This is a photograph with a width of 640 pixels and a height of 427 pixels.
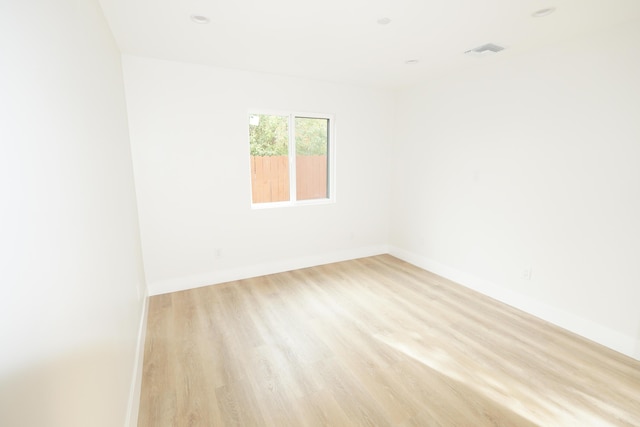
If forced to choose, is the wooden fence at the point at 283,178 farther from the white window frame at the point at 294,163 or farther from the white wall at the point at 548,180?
the white wall at the point at 548,180

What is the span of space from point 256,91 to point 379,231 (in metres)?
2.73

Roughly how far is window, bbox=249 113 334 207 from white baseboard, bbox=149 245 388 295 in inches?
32.1

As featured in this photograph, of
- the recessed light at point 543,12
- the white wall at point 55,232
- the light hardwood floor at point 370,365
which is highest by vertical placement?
the recessed light at point 543,12

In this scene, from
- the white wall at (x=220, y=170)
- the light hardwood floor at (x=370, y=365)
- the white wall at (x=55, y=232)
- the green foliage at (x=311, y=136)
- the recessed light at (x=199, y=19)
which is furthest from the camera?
the green foliage at (x=311, y=136)

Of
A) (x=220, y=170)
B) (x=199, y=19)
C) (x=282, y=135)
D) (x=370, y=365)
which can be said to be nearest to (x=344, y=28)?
(x=199, y=19)

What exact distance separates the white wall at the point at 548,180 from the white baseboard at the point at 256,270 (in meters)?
1.14

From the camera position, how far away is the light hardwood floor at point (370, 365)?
1761 millimetres

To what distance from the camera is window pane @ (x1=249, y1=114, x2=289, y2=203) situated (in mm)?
3656

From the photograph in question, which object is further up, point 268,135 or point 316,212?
point 268,135

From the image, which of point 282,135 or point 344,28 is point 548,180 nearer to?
point 344,28

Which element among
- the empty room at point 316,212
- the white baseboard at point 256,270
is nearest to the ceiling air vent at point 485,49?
the empty room at point 316,212

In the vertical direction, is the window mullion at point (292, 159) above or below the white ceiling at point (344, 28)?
below

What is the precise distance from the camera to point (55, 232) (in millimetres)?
835

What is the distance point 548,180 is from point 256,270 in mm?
3312
